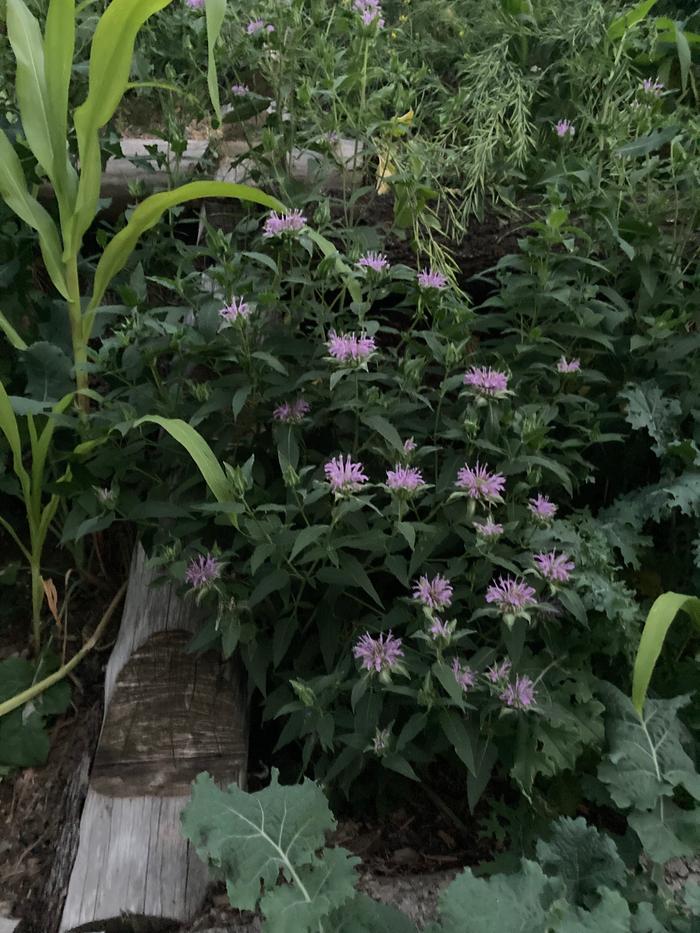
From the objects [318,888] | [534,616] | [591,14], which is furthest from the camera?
[591,14]

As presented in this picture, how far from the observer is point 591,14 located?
2.44m

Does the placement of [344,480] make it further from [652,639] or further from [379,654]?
[652,639]

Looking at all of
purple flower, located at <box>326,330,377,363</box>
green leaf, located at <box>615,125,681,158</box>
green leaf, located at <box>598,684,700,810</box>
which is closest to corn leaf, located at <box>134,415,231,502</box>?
purple flower, located at <box>326,330,377,363</box>

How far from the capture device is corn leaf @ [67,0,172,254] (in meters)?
1.64

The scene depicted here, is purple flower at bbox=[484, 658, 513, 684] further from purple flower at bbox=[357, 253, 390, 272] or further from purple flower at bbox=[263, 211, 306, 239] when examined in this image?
purple flower at bbox=[263, 211, 306, 239]

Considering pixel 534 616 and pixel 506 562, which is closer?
pixel 506 562

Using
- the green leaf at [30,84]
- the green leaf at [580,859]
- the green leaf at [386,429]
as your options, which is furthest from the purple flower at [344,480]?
the green leaf at [30,84]

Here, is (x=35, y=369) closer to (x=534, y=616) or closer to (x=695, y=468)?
(x=534, y=616)

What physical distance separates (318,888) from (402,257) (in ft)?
5.08

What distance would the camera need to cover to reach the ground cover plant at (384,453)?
4.52 feet

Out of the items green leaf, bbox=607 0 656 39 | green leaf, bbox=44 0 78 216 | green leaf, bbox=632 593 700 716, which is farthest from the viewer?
green leaf, bbox=607 0 656 39

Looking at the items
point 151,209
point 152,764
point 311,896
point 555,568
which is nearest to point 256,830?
point 311,896

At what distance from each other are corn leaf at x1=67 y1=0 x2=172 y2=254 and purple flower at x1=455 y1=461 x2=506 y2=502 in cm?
100

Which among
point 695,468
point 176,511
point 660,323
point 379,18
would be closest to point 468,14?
point 379,18
